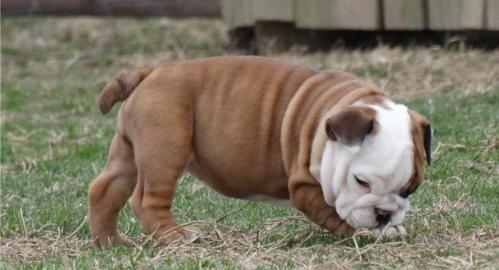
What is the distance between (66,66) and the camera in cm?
1234

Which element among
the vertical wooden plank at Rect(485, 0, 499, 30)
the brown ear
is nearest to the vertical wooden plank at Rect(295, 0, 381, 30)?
the vertical wooden plank at Rect(485, 0, 499, 30)

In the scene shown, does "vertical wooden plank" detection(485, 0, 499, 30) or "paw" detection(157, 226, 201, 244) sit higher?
"paw" detection(157, 226, 201, 244)

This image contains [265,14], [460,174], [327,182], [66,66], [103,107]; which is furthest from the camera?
[66,66]

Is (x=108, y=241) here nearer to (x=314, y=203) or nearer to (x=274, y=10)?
(x=314, y=203)

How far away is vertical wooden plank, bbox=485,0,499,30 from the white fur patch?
5.29 m

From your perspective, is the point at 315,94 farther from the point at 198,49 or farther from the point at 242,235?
the point at 198,49

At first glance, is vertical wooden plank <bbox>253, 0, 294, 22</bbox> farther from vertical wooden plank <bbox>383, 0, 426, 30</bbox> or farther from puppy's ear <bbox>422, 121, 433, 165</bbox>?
puppy's ear <bbox>422, 121, 433, 165</bbox>

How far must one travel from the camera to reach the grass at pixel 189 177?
548cm

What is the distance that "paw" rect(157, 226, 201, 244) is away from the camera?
5773 millimetres

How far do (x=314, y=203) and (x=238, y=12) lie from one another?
6.30 metres

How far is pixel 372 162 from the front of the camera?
17.4ft

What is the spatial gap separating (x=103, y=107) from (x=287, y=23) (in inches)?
232

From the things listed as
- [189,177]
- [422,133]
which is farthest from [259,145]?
[189,177]

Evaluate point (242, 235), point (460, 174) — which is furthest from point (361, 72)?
point (242, 235)
